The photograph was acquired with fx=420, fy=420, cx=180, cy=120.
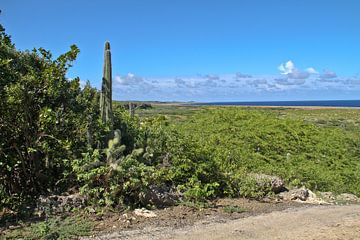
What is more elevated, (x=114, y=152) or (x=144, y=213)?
(x=114, y=152)

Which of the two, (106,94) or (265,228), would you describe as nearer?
(265,228)

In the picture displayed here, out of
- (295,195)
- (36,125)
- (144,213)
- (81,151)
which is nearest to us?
(144,213)

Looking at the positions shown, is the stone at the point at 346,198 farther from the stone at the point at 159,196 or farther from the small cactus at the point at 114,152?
the small cactus at the point at 114,152

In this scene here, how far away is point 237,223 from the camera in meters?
8.56

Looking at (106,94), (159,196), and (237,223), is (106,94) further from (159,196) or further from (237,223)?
(237,223)

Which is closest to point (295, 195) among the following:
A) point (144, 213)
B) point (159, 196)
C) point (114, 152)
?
point (159, 196)

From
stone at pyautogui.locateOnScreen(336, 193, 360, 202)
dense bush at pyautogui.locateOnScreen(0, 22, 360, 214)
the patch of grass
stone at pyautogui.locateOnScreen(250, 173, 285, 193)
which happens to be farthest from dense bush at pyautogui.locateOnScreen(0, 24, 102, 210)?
stone at pyautogui.locateOnScreen(336, 193, 360, 202)

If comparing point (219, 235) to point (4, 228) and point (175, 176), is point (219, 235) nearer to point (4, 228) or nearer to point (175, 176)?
point (175, 176)

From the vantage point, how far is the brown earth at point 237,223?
764 cm

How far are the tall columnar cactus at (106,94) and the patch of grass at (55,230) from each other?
3.15 m

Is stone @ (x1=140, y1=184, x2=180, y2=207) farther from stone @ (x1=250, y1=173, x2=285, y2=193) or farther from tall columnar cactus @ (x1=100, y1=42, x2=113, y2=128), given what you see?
stone @ (x1=250, y1=173, x2=285, y2=193)

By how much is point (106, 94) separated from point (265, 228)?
5.18 m

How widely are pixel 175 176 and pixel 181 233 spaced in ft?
9.50

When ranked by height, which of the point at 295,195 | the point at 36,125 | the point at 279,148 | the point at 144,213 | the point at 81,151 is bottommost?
the point at 295,195
